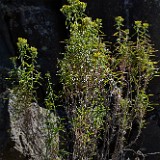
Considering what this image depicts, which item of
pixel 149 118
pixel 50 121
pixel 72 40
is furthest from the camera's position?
pixel 149 118

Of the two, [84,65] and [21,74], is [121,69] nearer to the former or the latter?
[84,65]

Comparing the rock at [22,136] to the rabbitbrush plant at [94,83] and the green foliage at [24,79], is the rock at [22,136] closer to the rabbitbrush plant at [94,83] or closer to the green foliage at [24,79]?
the green foliage at [24,79]

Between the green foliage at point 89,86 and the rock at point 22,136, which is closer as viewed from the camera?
the green foliage at point 89,86

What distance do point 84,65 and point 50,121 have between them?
63cm

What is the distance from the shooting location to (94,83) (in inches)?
143

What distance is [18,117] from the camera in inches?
161

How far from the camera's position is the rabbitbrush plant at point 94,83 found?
3588 mm

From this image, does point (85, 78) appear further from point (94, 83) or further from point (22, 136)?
point (22, 136)

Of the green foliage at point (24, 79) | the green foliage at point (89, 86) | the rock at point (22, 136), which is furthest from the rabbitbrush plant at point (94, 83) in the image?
the rock at point (22, 136)

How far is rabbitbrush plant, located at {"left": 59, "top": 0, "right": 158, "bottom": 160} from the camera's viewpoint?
3.59 meters

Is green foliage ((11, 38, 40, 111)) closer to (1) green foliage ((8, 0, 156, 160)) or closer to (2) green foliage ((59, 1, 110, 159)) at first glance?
(1) green foliage ((8, 0, 156, 160))

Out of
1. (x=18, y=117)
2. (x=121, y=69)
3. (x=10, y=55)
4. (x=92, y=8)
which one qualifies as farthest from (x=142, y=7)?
(x=18, y=117)

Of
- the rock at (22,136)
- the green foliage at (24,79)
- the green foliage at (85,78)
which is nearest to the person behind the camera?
the green foliage at (85,78)

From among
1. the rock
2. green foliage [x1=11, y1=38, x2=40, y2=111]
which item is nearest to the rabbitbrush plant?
green foliage [x1=11, y1=38, x2=40, y2=111]
